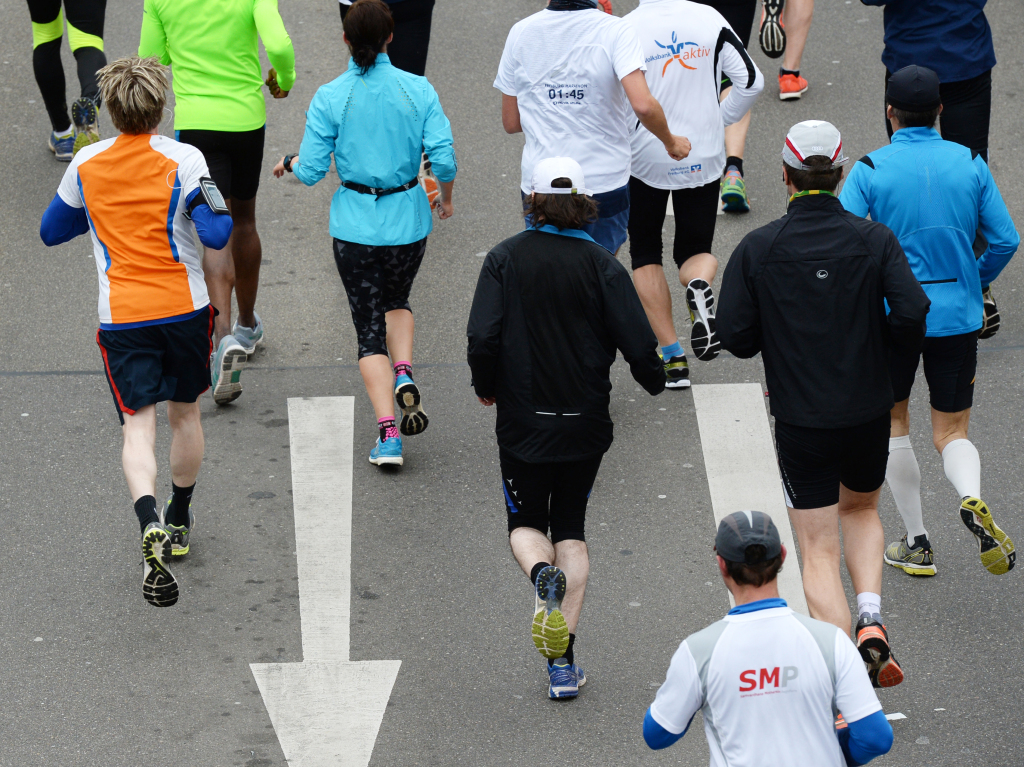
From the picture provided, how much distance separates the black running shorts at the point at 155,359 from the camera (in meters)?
5.56

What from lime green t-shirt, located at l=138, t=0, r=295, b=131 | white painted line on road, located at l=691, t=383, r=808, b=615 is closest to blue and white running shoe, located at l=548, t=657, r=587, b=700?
white painted line on road, located at l=691, t=383, r=808, b=615

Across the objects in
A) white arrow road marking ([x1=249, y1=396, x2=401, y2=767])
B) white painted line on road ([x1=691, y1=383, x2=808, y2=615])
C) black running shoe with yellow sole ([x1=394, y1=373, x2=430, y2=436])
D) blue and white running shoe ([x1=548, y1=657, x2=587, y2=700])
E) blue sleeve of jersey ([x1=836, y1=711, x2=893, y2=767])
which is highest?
blue sleeve of jersey ([x1=836, y1=711, x2=893, y2=767])

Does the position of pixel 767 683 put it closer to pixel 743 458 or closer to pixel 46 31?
pixel 743 458

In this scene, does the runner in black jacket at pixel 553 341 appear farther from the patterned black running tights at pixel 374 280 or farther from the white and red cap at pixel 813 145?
the patterned black running tights at pixel 374 280

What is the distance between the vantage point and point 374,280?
6867mm

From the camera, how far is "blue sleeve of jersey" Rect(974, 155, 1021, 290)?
537 centimetres

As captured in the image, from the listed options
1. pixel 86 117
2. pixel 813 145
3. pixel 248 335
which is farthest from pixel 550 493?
pixel 86 117

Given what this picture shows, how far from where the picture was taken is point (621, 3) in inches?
469

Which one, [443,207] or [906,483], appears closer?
[906,483]

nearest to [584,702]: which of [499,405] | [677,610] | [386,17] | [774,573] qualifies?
[677,610]

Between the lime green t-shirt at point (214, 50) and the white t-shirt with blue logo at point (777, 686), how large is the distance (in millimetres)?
4840

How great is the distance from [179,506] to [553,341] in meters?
2.13

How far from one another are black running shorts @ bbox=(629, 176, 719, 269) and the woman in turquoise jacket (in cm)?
104

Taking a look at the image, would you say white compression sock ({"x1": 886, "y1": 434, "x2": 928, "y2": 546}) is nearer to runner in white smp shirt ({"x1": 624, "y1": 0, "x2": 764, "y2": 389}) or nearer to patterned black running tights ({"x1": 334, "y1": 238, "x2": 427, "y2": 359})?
runner in white smp shirt ({"x1": 624, "y1": 0, "x2": 764, "y2": 389})
